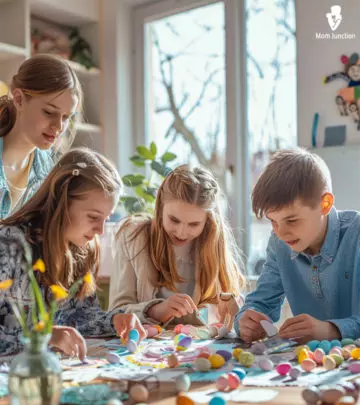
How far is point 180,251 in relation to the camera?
2066 mm

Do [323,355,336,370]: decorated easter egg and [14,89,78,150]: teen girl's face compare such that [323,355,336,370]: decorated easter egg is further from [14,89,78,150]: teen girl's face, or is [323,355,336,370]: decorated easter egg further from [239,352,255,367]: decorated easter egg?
[14,89,78,150]: teen girl's face

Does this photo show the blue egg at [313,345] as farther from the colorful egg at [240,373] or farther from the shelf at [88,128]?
the shelf at [88,128]

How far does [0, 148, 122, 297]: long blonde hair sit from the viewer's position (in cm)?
150

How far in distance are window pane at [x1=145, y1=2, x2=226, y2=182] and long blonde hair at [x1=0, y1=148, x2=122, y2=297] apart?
1.90 m

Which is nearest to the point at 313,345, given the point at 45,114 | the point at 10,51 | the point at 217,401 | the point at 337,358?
the point at 337,358

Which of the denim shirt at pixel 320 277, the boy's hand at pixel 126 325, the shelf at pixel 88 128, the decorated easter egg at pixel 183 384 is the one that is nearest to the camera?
the decorated easter egg at pixel 183 384

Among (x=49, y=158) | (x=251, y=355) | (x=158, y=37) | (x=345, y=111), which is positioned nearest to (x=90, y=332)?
(x=251, y=355)

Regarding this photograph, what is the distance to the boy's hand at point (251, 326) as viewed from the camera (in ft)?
4.70

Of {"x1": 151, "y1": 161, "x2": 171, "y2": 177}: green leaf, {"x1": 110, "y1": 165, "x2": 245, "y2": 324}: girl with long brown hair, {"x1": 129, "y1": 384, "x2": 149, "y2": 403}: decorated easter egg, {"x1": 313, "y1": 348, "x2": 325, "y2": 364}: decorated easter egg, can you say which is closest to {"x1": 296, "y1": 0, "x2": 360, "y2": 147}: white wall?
{"x1": 151, "y1": 161, "x2": 171, "y2": 177}: green leaf

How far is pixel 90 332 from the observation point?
1.53 meters

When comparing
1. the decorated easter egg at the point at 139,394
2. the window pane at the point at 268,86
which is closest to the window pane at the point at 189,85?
the window pane at the point at 268,86

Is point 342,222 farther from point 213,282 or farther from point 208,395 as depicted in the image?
point 208,395

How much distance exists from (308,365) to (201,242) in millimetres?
977

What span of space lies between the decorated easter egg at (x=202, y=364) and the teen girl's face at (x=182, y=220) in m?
0.84
